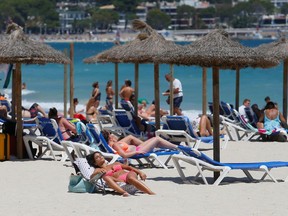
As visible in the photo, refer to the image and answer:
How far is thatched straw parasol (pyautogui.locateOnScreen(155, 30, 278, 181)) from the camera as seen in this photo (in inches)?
404

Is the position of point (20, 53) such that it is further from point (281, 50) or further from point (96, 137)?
point (281, 50)

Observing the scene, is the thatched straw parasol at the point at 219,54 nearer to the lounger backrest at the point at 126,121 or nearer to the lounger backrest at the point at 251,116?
the lounger backrest at the point at 126,121

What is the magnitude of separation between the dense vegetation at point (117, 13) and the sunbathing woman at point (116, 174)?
144 m

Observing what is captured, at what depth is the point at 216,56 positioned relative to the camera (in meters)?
10.2

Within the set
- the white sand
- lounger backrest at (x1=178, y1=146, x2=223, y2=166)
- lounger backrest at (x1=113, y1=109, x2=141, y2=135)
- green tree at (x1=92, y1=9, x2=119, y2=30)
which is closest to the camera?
the white sand

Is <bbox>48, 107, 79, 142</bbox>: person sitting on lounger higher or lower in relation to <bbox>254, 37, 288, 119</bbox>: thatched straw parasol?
lower

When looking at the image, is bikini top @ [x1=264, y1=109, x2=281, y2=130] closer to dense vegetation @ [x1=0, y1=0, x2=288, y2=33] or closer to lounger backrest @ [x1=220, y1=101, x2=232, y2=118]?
lounger backrest @ [x1=220, y1=101, x2=232, y2=118]

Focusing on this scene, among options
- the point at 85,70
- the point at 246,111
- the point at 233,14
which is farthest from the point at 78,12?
the point at 246,111

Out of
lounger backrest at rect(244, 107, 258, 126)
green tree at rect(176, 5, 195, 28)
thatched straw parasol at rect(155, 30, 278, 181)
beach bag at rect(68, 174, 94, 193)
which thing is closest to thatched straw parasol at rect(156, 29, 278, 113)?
thatched straw parasol at rect(155, 30, 278, 181)

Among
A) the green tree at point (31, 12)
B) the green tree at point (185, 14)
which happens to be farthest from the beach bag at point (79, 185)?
the green tree at point (185, 14)

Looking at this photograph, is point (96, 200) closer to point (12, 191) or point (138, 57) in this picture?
point (12, 191)

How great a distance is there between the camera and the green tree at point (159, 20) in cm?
16048

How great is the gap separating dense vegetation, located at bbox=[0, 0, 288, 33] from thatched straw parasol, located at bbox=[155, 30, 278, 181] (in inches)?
5633

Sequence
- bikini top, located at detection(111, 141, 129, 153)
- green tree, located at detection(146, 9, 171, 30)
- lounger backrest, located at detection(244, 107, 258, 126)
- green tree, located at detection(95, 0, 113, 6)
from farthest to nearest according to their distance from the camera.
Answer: green tree, located at detection(95, 0, 113, 6), green tree, located at detection(146, 9, 171, 30), lounger backrest, located at detection(244, 107, 258, 126), bikini top, located at detection(111, 141, 129, 153)
